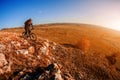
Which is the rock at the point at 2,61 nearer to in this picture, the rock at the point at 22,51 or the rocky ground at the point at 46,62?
the rocky ground at the point at 46,62

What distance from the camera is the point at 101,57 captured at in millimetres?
41844

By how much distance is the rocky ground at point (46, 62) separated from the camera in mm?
30217

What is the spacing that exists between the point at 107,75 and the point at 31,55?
14.3 m

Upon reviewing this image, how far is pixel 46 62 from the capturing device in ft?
113

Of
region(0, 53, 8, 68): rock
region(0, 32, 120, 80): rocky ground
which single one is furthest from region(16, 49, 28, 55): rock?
region(0, 53, 8, 68): rock

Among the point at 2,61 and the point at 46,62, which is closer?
the point at 2,61

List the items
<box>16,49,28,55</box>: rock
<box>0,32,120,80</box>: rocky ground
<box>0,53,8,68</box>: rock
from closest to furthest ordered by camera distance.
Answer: <box>0,32,120,80</box>: rocky ground → <box>0,53,8,68</box>: rock → <box>16,49,28,55</box>: rock

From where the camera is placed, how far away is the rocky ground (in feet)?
99.1

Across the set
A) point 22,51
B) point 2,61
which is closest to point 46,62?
point 22,51

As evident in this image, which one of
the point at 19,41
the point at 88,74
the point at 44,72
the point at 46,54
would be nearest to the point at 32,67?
the point at 44,72

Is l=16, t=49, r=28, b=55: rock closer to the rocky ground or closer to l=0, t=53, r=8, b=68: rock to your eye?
the rocky ground

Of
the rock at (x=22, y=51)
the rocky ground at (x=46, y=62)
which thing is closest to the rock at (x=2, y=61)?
the rocky ground at (x=46, y=62)

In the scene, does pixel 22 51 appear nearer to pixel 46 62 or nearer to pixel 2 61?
pixel 2 61

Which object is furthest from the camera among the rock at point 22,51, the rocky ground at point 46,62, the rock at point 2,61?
the rock at point 22,51
